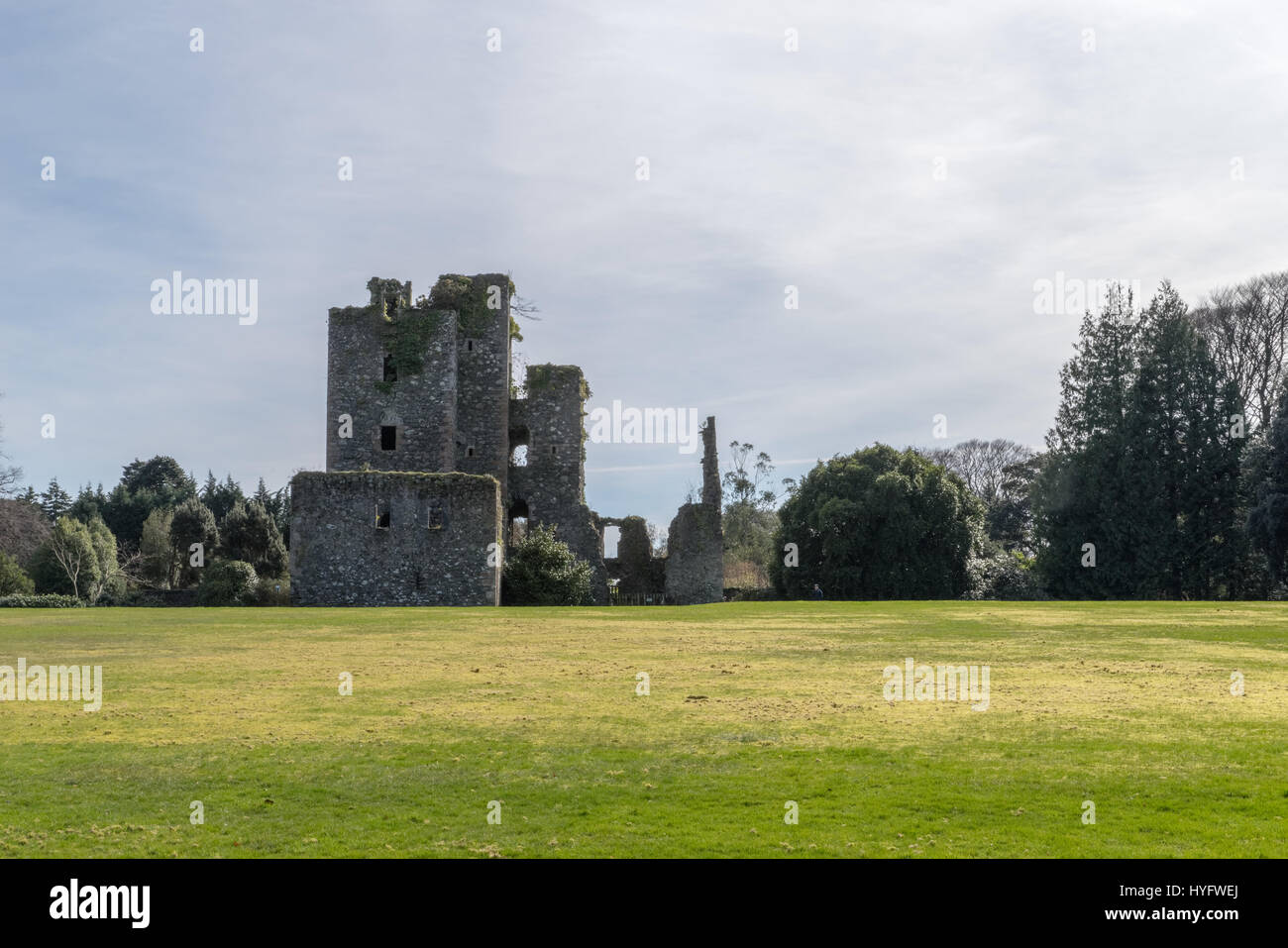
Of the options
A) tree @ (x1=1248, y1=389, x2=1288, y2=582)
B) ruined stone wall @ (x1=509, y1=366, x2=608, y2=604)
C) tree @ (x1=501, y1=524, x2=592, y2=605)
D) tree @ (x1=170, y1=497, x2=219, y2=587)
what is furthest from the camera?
tree @ (x1=170, y1=497, x2=219, y2=587)

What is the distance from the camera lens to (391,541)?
1558 inches

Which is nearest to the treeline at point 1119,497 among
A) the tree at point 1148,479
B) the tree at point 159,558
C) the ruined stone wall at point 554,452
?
the tree at point 1148,479

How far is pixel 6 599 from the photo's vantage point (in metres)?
39.8

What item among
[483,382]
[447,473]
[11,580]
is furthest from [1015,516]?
[11,580]

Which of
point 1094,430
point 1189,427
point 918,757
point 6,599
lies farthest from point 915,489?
point 918,757

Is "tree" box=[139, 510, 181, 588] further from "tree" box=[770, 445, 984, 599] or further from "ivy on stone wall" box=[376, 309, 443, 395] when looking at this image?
"tree" box=[770, 445, 984, 599]

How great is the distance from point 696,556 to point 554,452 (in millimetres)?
8117

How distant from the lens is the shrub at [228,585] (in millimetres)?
38812

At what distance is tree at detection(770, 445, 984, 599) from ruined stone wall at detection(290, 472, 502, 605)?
19.2m

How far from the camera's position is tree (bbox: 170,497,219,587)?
6406 centimetres

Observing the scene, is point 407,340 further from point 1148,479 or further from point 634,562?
point 1148,479

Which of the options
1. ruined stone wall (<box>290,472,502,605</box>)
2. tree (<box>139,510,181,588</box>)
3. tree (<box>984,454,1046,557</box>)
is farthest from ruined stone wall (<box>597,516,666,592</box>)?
tree (<box>984,454,1046,557</box>)

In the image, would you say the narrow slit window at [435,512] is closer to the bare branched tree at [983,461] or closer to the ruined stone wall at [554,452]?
the ruined stone wall at [554,452]
